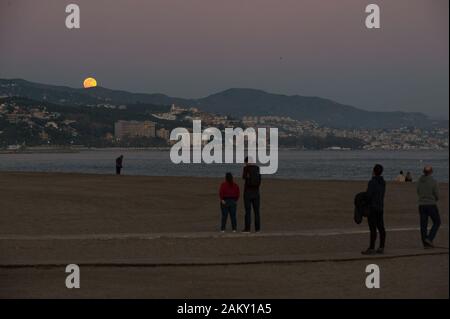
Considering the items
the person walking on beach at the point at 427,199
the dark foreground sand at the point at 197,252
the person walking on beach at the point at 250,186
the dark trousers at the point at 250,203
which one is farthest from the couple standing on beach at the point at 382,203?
the dark trousers at the point at 250,203

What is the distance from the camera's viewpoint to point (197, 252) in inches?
604

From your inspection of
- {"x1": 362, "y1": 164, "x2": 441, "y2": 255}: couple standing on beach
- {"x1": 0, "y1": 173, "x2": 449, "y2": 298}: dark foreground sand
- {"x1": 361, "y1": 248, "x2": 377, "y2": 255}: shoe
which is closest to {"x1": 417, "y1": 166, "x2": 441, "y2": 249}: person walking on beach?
{"x1": 362, "y1": 164, "x2": 441, "y2": 255}: couple standing on beach

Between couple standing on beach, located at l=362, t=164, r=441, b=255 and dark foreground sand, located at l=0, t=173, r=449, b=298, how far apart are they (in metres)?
0.30

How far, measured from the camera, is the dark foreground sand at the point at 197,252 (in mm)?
11352

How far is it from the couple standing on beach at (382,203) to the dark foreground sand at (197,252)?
0.98 ft

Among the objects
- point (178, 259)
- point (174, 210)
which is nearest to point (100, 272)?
point (178, 259)

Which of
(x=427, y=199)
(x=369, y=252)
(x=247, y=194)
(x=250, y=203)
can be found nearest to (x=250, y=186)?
(x=247, y=194)

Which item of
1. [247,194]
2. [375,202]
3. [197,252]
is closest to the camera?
[375,202]

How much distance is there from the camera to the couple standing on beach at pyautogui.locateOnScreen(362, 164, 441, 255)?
14.6 meters

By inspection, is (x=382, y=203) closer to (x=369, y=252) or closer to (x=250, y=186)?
(x=369, y=252)

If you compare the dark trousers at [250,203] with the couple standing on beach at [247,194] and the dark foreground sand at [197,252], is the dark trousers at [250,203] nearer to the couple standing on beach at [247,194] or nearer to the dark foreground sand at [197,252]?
the couple standing on beach at [247,194]

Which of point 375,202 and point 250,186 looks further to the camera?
point 250,186

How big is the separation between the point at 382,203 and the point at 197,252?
3207 millimetres
